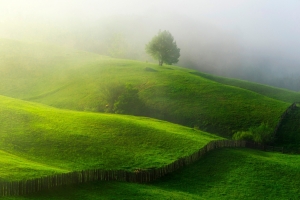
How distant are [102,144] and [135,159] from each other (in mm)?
5928

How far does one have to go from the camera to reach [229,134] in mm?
77500

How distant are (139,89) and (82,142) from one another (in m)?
54.2

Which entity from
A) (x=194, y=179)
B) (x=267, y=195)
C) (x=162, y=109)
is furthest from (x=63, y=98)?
(x=267, y=195)

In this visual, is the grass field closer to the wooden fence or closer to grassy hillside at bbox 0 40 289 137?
grassy hillside at bbox 0 40 289 137

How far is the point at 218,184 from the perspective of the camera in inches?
1672

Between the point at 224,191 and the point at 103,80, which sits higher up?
the point at 103,80

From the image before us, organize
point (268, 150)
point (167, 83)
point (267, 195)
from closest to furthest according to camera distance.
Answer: point (267, 195), point (268, 150), point (167, 83)

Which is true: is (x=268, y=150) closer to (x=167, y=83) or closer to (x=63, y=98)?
(x=167, y=83)

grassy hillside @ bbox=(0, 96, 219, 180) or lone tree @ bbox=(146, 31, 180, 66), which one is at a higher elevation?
lone tree @ bbox=(146, 31, 180, 66)

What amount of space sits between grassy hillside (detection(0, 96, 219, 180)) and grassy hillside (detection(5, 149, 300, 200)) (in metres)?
3.21

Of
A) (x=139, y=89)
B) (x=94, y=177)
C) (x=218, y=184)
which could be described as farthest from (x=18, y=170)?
(x=139, y=89)

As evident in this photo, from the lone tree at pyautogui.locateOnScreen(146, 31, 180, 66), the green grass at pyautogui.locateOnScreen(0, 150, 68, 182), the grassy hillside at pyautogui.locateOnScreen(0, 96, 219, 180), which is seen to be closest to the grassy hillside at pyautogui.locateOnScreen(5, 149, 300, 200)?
the green grass at pyautogui.locateOnScreen(0, 150, 68, 182)

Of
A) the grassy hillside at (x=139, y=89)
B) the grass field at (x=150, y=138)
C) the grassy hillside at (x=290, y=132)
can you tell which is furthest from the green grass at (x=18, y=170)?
the grassy hillside at (x=290, y=132)

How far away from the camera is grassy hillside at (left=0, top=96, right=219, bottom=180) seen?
43056 mm
